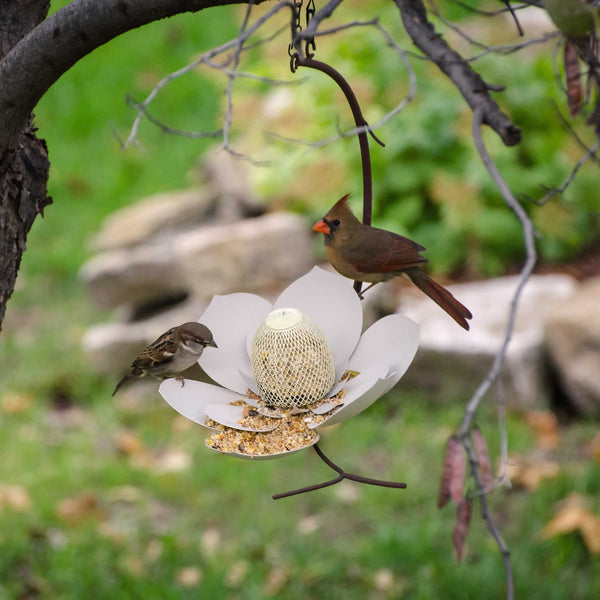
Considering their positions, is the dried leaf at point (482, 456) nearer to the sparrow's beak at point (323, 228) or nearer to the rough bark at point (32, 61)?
the sparrow's beak at point (323, 228)

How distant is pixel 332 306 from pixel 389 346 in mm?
221

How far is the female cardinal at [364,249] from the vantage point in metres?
1.79

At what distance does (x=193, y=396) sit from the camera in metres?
1.75

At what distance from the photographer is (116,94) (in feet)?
25.0

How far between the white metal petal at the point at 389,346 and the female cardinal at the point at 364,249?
0.10 meters

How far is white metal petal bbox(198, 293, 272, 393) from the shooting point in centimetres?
185

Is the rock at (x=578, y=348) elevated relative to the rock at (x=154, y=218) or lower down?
lower down

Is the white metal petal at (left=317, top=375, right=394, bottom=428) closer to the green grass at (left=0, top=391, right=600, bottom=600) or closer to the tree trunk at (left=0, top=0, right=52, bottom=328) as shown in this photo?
the tree trunk at (left=0, top=0, right=52, bottom=328)

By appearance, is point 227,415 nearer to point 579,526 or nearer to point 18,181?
point 18,181

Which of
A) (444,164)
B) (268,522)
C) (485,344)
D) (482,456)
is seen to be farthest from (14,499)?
(444,164)

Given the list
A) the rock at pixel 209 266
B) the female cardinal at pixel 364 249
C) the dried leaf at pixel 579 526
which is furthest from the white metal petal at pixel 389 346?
the rock at pixel 209 266

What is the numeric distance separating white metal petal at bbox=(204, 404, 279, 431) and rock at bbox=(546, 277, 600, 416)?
271 centimetres

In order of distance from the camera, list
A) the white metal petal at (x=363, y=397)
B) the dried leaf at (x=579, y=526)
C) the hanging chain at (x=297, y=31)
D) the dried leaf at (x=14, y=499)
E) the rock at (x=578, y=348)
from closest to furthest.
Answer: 1. the hanging chain at (x=297, y=31)
2. the white metal petal at (x=363, y=397)
3. the dried leaf at (x=579, y=526)
4. the dried leaf at (x=14, y=499)
5. the rock at (x=578, y=348)

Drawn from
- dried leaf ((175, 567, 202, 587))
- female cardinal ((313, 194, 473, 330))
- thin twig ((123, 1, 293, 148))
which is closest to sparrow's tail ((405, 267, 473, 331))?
female cardinal ((313, 194, 473, 330))
